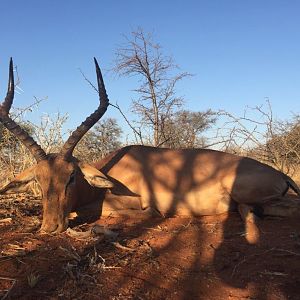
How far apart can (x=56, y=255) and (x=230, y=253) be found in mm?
1478

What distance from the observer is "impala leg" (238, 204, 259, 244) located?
4.09 meters

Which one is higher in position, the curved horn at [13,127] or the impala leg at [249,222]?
the curved horn at [13,127]

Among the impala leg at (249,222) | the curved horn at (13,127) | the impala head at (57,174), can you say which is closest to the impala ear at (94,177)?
the impala head at (57,174)

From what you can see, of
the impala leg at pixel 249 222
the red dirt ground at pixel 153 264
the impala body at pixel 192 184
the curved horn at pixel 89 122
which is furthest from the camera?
the impala body at pixel 192 184

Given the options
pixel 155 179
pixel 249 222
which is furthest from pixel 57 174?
pixel 249 222

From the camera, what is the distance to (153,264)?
3.22 meters

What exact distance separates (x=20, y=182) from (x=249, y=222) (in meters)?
2.81

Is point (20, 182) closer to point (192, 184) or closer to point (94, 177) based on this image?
point (94, 177)

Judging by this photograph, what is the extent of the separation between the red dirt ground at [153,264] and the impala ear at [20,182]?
1.96ft

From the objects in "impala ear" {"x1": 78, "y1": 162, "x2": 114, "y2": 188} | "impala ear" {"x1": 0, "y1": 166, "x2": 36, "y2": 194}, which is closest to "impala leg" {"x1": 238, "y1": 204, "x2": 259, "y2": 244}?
"impala ear" {"x1": 78, "y1": 162, "x2": 114, "y2": 188}

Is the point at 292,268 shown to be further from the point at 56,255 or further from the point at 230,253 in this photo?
the point at 56,255

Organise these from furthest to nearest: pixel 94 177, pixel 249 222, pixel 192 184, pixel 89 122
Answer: pixel 192 184, pixel 89 122, pixel 94 177, pixel 249 222

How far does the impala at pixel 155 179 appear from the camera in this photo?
5086 millimetres

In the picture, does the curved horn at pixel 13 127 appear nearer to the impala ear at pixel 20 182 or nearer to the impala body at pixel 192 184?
the impala ear at pixel 20 182
